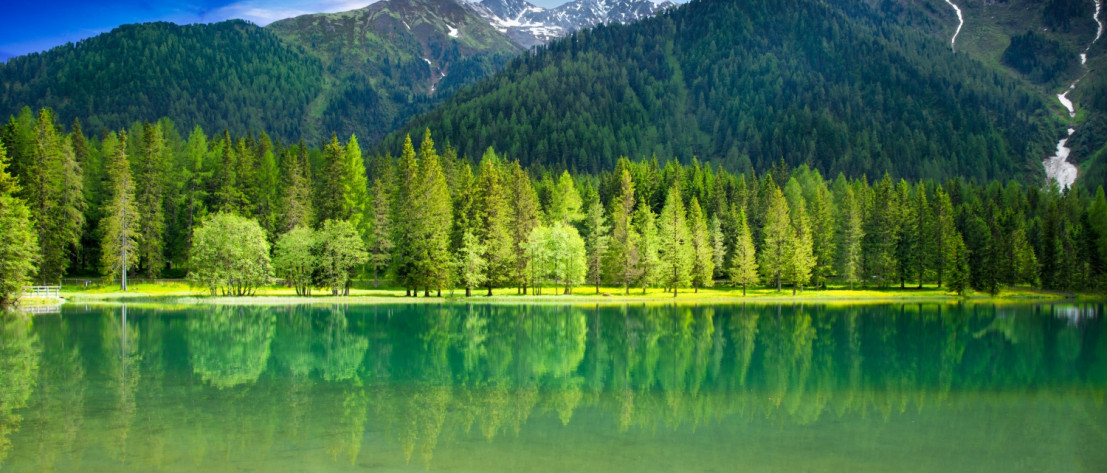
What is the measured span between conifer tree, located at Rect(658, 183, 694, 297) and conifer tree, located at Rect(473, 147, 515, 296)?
18131 millimetres

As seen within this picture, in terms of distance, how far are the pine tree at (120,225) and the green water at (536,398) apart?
27222mm

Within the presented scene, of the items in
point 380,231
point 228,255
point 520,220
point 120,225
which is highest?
point 520,220

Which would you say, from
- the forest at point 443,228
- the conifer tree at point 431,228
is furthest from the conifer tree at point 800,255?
the conifer tree at point 431,228

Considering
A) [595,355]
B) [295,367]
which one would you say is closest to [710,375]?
[595,355]

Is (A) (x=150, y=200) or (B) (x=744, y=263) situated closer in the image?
(A) (x=150, y=200)

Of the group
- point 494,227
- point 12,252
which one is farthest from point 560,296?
point 12,252

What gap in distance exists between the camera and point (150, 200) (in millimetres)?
82500

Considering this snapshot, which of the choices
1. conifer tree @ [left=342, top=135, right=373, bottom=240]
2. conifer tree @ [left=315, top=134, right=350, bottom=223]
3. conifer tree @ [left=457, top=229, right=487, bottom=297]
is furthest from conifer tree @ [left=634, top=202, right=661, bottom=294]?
conifer tree @ [left=315, top=134, right=350, bottom=223]

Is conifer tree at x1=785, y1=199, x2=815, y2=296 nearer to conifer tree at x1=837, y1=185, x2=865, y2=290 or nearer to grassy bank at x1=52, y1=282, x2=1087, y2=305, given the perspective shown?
grassy bank at x1=52, y1=282, x2=1087, y2=305

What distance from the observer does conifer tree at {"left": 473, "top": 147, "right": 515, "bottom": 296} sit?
7950 cm

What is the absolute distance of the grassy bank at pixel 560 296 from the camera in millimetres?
68875

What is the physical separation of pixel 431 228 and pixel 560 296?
15.1 metres

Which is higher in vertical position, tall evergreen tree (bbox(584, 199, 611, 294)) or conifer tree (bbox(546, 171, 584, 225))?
conifer tree (bbox(546, 171, 584, 225))

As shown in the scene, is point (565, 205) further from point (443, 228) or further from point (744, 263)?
point (443, 228)
